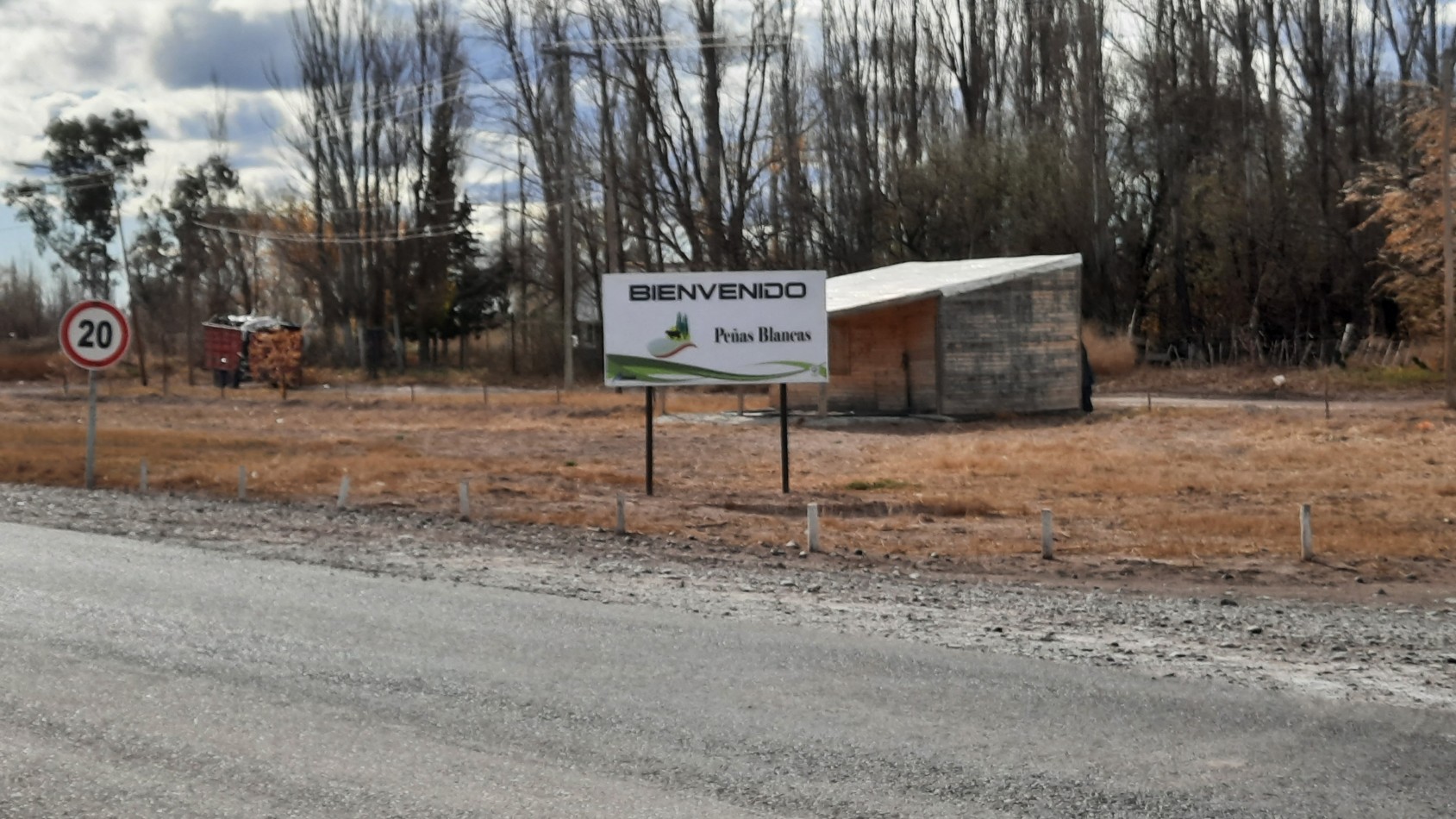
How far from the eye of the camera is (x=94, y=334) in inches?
711

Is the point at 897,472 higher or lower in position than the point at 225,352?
lower

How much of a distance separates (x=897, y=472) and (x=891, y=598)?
11.9 meters

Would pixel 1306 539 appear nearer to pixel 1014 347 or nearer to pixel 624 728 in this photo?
pixel 624 728

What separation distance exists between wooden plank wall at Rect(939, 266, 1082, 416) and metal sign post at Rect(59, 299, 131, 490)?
1944 cm

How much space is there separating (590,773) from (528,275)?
223 ft

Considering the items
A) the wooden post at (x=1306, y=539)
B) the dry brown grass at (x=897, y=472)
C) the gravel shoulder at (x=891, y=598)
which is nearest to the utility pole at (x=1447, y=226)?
the dry brown grass at (x=897, y=472)

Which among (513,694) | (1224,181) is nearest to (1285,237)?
(1224,181)

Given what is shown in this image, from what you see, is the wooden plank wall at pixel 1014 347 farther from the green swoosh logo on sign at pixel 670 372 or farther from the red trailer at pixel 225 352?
the red trailer at pixel 225 352

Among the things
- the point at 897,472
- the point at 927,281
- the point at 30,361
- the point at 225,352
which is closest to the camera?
the point at 897,472

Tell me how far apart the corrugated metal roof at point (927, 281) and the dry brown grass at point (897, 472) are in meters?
3.07

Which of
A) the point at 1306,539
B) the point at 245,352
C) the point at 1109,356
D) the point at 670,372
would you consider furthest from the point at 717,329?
the point at 245,352

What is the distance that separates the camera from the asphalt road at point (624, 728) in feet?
17.8

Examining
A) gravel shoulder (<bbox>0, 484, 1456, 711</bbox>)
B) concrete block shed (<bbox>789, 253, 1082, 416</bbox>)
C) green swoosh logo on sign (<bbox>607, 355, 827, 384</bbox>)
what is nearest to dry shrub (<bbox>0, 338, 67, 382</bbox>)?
concrete block shed (<bbox>789, 253, 1082, 416</bbox>)

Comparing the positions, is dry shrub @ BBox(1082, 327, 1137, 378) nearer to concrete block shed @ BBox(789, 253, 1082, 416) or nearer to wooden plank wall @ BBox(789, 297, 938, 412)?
concrete block shed @ BBox(789, 253, 1082, 416)
